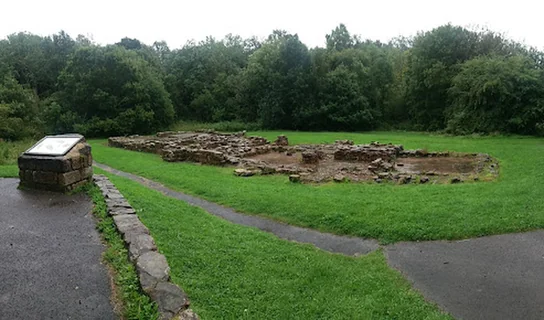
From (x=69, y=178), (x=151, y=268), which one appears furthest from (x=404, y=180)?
(x=151, y=268)

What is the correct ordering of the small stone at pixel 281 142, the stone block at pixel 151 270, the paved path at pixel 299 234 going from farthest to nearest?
the small stone at pixel 281 142
the paved path at pixel 299 234
the stone block at pixel 151 270

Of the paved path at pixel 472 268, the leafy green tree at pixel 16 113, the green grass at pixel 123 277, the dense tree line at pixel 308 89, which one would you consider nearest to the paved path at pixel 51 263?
the green grass at pixel 123 277

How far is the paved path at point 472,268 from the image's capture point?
498 cm

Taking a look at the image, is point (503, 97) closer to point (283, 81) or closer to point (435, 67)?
point (435, 67)

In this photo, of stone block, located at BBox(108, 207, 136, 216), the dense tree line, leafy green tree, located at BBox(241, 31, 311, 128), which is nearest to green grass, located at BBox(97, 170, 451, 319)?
stone block, located at BBox(108, 207, 136, 216)

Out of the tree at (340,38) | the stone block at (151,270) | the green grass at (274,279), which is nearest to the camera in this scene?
the stone block at (151,270)

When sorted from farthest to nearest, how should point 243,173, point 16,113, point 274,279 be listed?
point 16,113, point 243,173, point 274,279

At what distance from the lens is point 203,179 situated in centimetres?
1375

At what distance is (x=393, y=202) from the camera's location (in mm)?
9625

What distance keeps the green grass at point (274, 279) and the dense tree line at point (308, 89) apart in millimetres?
23429

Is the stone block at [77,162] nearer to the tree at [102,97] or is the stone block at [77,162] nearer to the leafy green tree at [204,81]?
the tree at [102,97]

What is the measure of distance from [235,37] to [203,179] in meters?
51.1

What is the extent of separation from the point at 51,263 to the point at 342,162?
14509 millimetres

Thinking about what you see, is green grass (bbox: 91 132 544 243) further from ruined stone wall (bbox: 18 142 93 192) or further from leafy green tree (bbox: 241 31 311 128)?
leafy green tree (bbox: 241 31 311 128)
